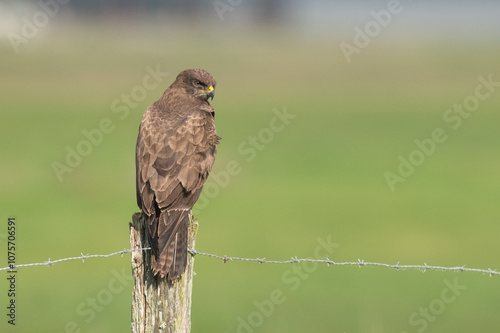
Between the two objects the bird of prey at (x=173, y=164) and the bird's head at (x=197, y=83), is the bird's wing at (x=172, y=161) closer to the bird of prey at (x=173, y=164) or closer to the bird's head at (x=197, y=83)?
the bird of prey at (x=173, y=164)

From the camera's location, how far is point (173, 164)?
661cm

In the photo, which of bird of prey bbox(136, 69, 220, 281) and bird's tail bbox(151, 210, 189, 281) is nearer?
bird's tail bbox(151, 210, 189, 281)

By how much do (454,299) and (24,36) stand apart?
7775cm

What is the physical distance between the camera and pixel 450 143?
105ft

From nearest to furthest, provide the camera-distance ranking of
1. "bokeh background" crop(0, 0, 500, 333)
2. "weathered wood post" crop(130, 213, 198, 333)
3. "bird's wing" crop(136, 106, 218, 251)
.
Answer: "weathered wood post" crop(130, 213, 198, 333)
"bird's wing" crop(136, 106, 218, 251)
"bokeh background" crop(0, 0, 500, 333)

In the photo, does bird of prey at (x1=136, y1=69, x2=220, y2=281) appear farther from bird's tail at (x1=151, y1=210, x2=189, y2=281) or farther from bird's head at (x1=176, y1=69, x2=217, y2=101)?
bird's head at (x1=176, y1=69, x2=217, y2=101)

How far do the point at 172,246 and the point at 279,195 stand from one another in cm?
1793

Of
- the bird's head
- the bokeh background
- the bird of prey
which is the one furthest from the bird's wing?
the bokeh background

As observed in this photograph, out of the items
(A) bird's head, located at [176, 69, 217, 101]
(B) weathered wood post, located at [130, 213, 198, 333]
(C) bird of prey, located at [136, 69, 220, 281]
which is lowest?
(B) weathered wood post, located at [130, 213, 198, 333]

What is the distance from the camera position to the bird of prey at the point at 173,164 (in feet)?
19.3

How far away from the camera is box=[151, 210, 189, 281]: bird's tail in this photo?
207 inches

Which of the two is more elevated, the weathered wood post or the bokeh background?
the bokeh background

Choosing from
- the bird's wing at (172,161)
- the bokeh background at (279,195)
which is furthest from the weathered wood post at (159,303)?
the bokeh background at (279,195)

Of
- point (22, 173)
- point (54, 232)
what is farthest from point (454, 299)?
point (22, 173)
